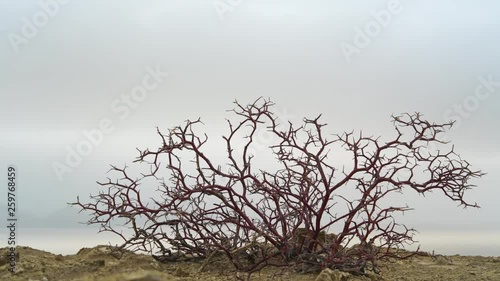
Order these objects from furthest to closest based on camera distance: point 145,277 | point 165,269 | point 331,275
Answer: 1. point 165,269
2. point 331,275
3. point 145,277

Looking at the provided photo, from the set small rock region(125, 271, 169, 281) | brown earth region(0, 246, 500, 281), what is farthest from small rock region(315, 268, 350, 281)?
small rock region(125, 271, 169, 281)

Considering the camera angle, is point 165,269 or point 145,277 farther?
point 165,269

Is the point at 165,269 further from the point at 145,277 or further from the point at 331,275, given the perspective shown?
the point at 145,277

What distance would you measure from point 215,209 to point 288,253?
2.64 feet

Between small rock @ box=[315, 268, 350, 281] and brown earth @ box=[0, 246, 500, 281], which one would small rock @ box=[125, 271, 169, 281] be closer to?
brown earth @ box=[0, 246, 500, 281]

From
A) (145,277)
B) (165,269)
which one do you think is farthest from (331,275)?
(145,277)

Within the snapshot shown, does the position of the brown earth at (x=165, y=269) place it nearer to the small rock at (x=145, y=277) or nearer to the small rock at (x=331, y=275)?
the small rock at (x=331, y=275)

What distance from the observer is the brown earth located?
18.4ft

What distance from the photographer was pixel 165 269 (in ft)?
20.0

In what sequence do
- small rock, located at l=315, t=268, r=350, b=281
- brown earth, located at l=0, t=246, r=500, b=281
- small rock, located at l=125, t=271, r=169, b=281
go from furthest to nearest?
brown earth, located at l=0, t=246, r=500, b=281, small rock, located at l=315, t=268, r=350, b=281, small rock, located at l=125, t=271, r=169, b=281

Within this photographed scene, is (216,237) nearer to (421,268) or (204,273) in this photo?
(204,273)

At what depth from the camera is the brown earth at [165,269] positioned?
5594 millimetres

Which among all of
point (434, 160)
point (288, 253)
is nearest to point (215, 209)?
point (288, 253)

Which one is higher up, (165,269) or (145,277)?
(165,269)
